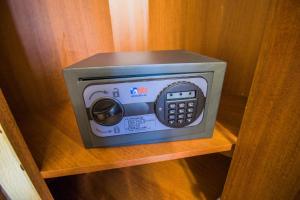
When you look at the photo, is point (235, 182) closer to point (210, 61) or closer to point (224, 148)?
point (224, 148)

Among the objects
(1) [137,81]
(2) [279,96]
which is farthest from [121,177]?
(2) [279,96]

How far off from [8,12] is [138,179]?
2.16 ft

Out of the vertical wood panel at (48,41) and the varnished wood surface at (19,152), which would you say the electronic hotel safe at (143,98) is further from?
the vertical wood panel at (48,41)

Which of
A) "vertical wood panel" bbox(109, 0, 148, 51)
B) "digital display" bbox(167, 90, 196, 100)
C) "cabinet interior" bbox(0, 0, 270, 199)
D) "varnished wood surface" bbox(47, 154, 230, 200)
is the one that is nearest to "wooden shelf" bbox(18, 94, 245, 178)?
"cabinet interior" bbox(0, 0, 270, 199)

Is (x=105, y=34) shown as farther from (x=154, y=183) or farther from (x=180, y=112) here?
(x=154, y=183)

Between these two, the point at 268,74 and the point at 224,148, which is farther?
the point at 224,148

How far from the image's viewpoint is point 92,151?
386 mm

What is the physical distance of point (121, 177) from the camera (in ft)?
2.08

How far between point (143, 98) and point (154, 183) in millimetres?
397

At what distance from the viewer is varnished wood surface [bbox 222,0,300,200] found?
0.74 feet

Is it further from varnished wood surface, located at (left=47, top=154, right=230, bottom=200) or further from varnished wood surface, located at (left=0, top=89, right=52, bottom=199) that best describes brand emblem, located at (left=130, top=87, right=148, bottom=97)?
varnished wood surface, located at (left=47, top=154, right=230, bottom=200)

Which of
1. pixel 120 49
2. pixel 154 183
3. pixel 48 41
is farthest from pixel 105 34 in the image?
pixel 154 183

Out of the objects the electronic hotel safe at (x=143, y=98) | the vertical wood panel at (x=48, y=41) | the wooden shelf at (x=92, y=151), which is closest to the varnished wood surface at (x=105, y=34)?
the vertical wood panel at (x=48, y=41)

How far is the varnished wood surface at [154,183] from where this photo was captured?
561 mm
